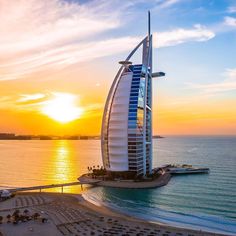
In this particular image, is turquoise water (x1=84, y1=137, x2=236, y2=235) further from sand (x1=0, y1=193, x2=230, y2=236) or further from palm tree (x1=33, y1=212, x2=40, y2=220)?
palm tree (x1=33, y1=212, x2=40, y2=220)

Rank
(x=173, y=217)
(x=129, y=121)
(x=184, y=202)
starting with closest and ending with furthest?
(x=173, y=217) → (x=184, y=202) → (x=129, y=121)

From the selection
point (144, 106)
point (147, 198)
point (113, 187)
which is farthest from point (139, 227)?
point (144, 106)

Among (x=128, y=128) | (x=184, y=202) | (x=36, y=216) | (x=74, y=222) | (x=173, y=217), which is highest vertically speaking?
(x=128, y=128)

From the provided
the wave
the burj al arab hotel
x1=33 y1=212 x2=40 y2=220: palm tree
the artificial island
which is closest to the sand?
x1=33 y1=212 x2=40 y2=220: palm tree

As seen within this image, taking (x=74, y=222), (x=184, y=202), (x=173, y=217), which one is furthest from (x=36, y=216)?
(x=184, y=202)

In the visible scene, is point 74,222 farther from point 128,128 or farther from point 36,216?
point 128,128

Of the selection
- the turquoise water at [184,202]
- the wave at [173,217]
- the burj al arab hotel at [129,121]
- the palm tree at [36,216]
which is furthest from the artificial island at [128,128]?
the palm tree at [36,216]

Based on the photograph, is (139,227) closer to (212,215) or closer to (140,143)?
(212,215)
